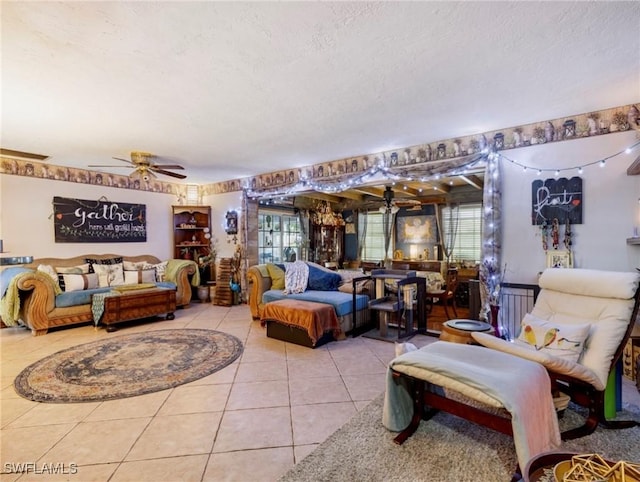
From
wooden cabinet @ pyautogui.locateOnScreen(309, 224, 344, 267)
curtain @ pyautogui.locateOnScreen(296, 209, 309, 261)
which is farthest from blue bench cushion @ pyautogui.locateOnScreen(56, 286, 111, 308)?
wooden cabinet @ pyautogui.locateOnScreen(309, 224, 344, 267)

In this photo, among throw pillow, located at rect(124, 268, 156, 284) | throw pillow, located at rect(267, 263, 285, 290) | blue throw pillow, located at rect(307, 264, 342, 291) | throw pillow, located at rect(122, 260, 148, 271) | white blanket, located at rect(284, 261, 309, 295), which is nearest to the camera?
white blanket, located at rect(284, 261, 309, 295)

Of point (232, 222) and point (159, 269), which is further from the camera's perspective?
point (232, 222)

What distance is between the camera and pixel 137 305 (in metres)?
4.69

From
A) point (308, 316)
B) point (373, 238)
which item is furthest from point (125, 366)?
point (373, 238)

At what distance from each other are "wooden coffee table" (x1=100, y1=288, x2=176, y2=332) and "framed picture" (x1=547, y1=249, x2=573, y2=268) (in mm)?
5293

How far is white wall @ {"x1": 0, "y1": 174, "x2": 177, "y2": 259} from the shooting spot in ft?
15.4

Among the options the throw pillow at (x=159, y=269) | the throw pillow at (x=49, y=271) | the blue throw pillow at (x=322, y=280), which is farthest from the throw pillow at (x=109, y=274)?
the blue throw pillow at (x=322, y=280)

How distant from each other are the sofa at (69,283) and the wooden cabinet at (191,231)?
72 centimetres

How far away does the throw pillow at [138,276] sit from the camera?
17.8 feet

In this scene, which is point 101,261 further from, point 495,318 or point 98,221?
point 495,318

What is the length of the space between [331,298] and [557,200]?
9.18ft

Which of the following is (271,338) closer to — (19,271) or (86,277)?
(86,277)

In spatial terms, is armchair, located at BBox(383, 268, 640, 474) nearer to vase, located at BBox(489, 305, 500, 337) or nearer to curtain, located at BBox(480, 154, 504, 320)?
vase, located at BBox(489, 305, 500, 337)

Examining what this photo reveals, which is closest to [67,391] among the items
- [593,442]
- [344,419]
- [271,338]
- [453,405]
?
[271,338]
